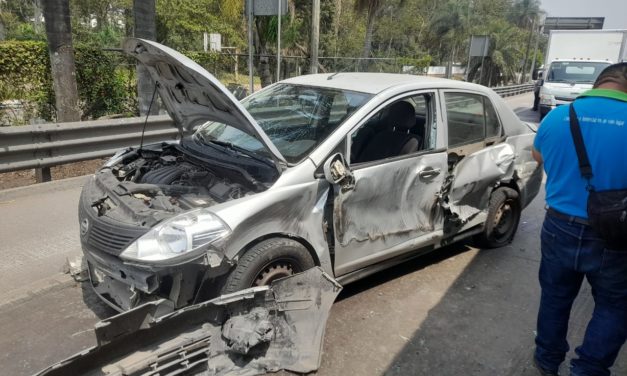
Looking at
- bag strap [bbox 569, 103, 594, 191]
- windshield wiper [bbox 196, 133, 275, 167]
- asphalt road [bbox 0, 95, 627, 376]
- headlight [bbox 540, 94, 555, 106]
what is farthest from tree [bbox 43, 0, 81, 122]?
headlight [bbox 540, 94, 555, 106]

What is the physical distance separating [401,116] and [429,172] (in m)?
0.68

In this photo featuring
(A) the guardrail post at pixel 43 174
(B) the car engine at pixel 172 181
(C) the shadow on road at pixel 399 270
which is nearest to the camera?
(B) the car engine at pixel 172 181

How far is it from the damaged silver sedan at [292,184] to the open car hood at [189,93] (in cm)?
2

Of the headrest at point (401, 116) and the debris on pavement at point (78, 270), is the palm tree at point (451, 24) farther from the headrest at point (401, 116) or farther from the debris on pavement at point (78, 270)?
the debris on pavement at point (78, 270)

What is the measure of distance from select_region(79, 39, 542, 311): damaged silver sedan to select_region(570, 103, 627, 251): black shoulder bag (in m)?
1.32

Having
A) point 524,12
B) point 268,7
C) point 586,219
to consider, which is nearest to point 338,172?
point 586,219

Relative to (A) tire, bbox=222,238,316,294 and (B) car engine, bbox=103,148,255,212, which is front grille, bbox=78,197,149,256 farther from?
(A) tire, bbox=222,238,316,294

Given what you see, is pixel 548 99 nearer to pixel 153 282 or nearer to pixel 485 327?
pixel 485 327

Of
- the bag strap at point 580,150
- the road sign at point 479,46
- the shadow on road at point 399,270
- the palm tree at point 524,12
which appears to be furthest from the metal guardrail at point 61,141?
the palm tree at point 524,12

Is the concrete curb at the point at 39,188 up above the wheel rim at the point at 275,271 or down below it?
below

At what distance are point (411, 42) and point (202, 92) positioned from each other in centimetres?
4705

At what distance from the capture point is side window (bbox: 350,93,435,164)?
12.4 ft

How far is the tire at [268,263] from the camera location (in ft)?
9.25

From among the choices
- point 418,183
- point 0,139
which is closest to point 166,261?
point 418,183
